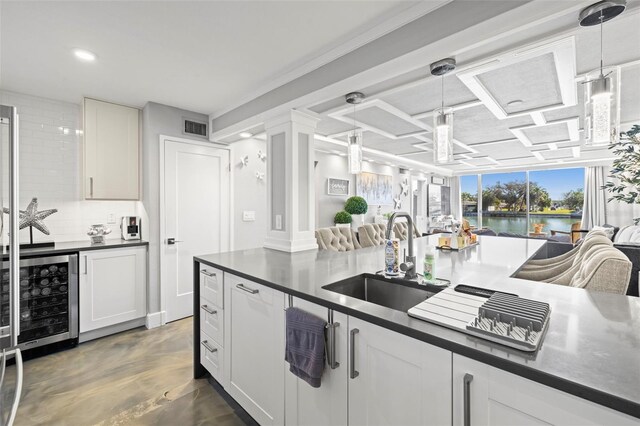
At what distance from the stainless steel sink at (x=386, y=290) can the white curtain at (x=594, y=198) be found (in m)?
8.58

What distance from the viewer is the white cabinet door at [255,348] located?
59.2 inches

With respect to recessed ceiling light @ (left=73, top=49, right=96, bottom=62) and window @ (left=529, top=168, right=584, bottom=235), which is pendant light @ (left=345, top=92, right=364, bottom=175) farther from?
window @ (left=529, top=168, right=584, bottom=235)

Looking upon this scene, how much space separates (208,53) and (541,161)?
815cm

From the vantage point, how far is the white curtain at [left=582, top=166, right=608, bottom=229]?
7.23 meters

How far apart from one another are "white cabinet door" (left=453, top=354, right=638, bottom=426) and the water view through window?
904cm

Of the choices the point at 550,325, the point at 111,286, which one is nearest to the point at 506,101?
the point at 550,325

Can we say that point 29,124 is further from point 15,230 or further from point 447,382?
point 447,382

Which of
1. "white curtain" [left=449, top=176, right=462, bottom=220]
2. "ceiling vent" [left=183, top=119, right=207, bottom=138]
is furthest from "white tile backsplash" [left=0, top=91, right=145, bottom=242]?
"white curtain" [left=449, top=176, right=462, bottom=220]

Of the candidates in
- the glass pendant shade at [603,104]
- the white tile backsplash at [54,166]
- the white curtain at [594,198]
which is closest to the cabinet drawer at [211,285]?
the white tile backsplash at [54,166]

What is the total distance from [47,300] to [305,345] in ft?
9.18

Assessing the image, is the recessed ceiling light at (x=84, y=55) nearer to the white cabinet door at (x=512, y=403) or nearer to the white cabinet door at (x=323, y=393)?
the white cabinet door at (x=323, y=393)

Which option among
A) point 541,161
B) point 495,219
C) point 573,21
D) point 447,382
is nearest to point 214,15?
point 573,21

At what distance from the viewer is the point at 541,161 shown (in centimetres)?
724

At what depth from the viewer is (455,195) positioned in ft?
32.3
